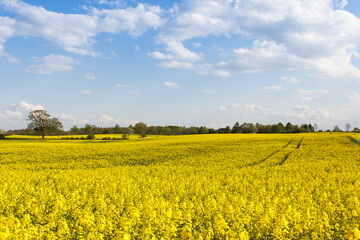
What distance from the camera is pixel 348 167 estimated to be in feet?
71.4

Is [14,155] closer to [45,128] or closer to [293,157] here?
[293,157]

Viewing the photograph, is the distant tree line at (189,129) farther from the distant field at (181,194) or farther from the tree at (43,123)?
the distant field at (181,194)

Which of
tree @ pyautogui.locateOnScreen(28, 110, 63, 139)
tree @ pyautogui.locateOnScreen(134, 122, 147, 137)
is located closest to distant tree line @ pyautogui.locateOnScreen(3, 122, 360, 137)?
tree @ pyautogui.locateOnScreen(134, 122, 147, 137)

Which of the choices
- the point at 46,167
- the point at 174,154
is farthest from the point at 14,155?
the point at 174,154

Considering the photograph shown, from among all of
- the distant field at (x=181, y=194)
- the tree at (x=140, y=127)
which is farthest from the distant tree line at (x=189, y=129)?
the distant field at (x=181, y=194)

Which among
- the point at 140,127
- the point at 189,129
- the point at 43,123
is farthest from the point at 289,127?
the point at 43,123

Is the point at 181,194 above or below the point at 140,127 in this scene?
below

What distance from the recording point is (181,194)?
11.7m

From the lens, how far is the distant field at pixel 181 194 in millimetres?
6434

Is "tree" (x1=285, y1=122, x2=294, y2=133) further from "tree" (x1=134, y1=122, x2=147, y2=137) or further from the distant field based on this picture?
the distant field

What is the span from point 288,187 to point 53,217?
1146cm

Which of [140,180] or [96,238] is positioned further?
[140,180]

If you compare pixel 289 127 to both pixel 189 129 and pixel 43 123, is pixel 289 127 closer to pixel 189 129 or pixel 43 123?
pixel 189 129

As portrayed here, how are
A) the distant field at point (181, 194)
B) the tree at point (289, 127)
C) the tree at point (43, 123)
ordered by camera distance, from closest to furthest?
the distant field at point (181, 194) → the tree at point (43, 123) → the tree at point (289, 127)
